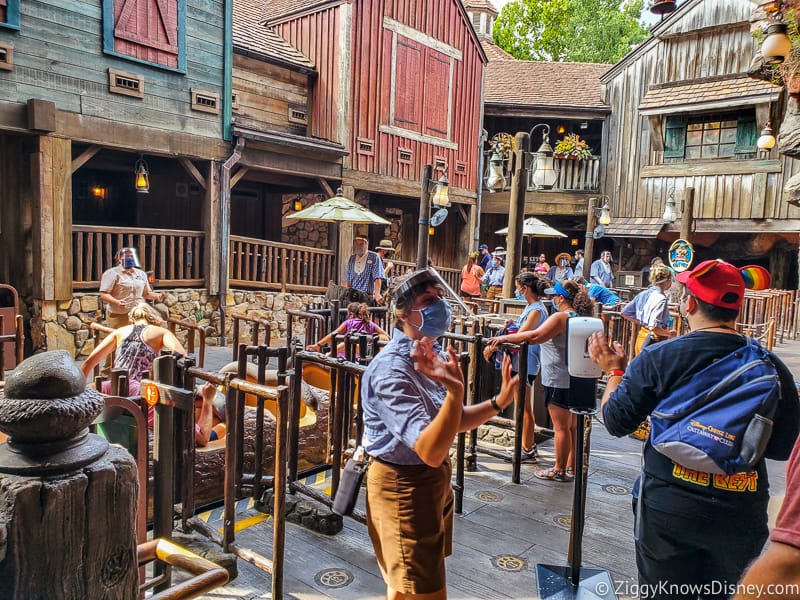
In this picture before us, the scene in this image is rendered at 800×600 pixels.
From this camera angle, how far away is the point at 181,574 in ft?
10.8

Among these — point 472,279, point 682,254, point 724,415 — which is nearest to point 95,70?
point 472,279

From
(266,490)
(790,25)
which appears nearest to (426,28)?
(790,25)

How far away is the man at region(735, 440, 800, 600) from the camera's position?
3.77 feet

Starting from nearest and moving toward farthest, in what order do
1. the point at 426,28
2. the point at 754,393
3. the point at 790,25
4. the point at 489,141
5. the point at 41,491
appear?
the point at 41,491, the point at 754,393, the point at 790,25, the point at 426,28, the point at 489,141

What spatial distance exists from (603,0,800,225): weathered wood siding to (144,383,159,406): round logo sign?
56.8ft

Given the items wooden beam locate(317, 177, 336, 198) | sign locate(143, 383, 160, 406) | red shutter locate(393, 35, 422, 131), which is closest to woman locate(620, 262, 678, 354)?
sign locate(143, 383, 160, 406)

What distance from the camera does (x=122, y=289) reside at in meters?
7.53

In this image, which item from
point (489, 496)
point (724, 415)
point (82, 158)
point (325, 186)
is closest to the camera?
point (724, 415)

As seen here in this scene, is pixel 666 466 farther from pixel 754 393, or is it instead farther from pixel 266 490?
pixel 266 490

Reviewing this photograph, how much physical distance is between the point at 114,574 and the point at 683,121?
1958cm

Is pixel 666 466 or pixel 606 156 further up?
pixel 606 156

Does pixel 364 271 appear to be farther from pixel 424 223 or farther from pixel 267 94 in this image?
pixel 267 94

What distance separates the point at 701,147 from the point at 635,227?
2.84 metres

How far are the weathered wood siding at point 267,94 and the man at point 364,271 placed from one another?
5.09m
